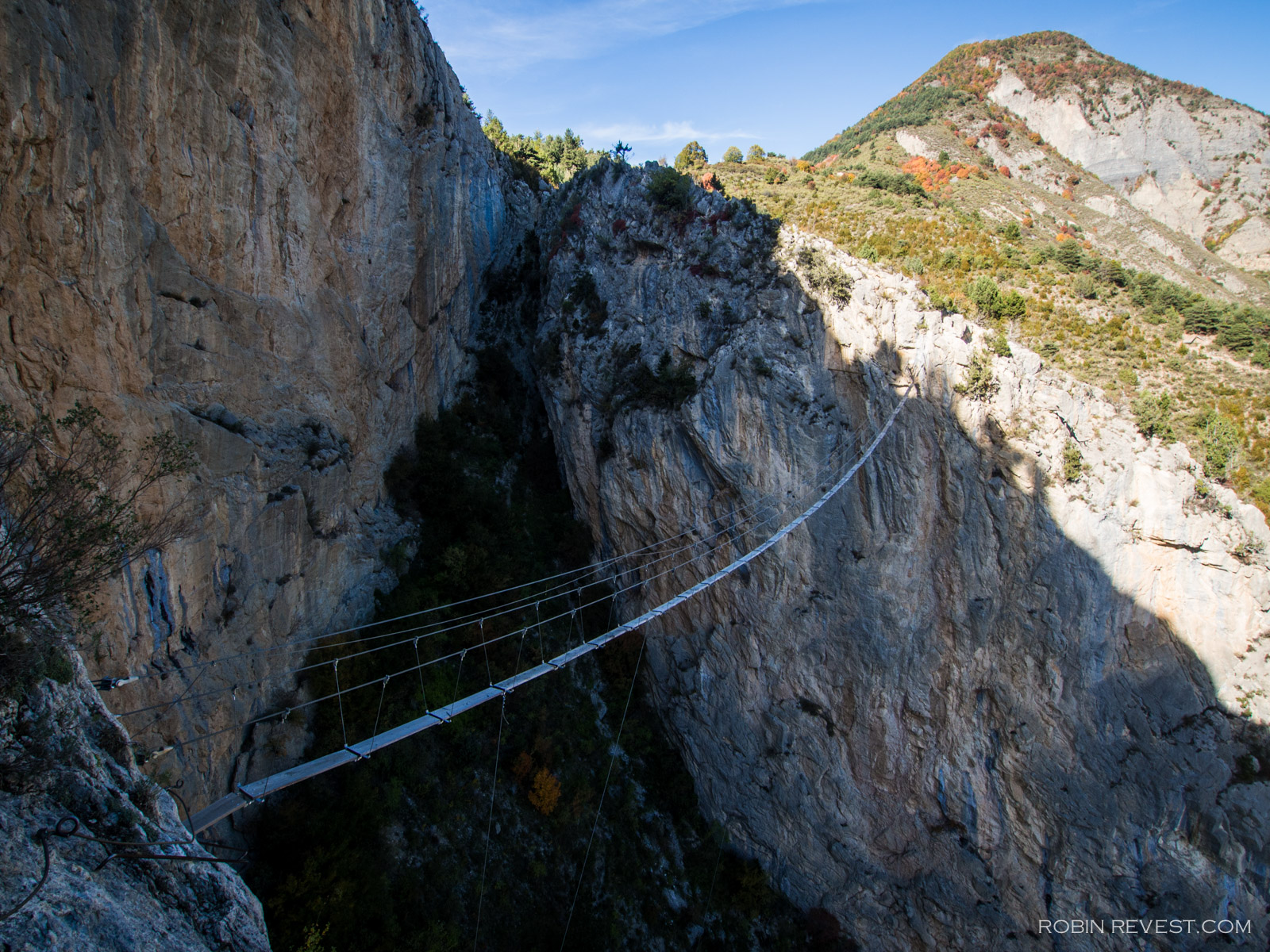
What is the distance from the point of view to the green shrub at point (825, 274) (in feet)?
49.6

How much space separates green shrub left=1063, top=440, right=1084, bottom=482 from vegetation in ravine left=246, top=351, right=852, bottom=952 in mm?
11520

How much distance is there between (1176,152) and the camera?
101 feet

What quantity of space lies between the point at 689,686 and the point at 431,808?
7.18 meters

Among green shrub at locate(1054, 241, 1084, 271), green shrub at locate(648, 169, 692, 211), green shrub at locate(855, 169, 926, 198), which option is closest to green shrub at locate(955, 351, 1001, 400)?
green shrub at locate(1054, 241, 1084, 271)

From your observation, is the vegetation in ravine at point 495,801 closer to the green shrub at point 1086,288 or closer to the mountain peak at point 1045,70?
the green shrub at point 1086,288

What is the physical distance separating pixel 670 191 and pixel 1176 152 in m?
31.4

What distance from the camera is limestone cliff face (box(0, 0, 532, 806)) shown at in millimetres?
7988

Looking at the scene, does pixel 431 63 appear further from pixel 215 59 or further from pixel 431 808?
pixel 431 808

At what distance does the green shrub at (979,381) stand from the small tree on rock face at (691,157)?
24693 mm

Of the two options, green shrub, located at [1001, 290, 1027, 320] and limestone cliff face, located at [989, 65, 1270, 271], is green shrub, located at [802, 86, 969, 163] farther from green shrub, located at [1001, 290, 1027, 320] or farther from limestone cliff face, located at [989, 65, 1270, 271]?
green shrub, located at [1001, 290, 1027, 320]

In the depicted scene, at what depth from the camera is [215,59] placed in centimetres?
1007

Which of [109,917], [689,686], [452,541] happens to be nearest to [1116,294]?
[689,686]

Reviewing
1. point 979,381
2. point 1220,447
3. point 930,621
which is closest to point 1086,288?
point 1220,447

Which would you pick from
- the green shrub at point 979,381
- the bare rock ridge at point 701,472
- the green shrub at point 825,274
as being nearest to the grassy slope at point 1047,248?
the green shrub at point 979,381
